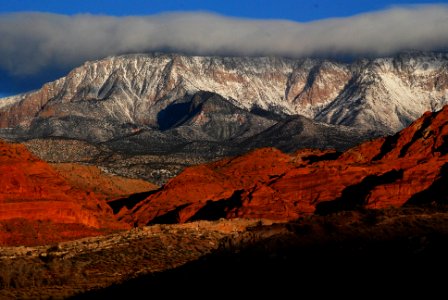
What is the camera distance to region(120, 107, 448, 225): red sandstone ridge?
4924 inches

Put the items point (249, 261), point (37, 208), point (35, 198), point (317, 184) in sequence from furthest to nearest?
point (317, 184) < point (35, 198) < point (37, 208) < point (249, 261)

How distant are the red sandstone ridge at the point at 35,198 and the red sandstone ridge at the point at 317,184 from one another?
17.2 meters

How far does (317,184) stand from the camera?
452ft

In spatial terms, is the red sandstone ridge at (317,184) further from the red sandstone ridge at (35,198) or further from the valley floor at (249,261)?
the valley floor at (249,261)

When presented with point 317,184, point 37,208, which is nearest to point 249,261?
point 37,208

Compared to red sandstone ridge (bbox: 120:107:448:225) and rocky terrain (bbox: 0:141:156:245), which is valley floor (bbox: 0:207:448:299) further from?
red sandstone ridge (bbox: 120:107:448:225)

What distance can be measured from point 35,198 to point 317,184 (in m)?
42.8

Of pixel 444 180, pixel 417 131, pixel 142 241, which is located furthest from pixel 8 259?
pixel 417 131

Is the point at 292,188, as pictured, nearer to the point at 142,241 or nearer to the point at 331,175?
the point at 331,175

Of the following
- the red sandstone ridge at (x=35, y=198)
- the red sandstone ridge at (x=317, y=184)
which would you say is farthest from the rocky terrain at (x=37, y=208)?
the red sandstone ridge at (x=317, y=184)

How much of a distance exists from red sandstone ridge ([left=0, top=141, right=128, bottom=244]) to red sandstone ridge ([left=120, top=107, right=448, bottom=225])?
17.2 meters

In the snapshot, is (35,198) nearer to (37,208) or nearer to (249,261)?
(37,208)

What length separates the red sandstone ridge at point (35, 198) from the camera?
104812mm

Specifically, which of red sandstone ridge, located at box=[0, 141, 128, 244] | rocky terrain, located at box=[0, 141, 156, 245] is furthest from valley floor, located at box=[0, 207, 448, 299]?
red sandstone ridge, located at box=[0, 141, 128, 244]
